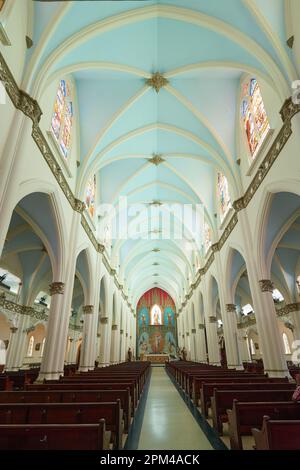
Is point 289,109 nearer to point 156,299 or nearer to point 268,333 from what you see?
point 268,333

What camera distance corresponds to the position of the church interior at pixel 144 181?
17.2 ft

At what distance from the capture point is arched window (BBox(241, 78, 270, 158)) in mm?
11606

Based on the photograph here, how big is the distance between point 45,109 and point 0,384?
10.4 m

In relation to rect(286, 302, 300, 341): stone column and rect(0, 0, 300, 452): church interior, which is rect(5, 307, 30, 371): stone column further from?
rect(286, 302, 300, 341): stone column

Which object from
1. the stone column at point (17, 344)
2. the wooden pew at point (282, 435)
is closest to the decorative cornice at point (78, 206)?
the wooden pew at point (282, 435)

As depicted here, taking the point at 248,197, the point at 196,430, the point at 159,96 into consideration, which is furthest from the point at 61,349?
the point at 159,96

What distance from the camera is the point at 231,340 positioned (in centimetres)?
1541

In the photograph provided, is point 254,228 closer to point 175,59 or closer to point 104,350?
point 175,59

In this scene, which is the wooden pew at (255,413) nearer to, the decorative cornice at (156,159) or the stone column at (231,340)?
the stone column at (231,340)

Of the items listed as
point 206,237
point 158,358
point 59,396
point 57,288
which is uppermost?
point 206,237

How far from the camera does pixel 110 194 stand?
1972cm

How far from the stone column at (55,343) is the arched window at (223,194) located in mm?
11088

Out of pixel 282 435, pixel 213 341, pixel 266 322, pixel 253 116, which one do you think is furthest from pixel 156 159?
pixel 282 435

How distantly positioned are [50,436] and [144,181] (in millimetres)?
19477
